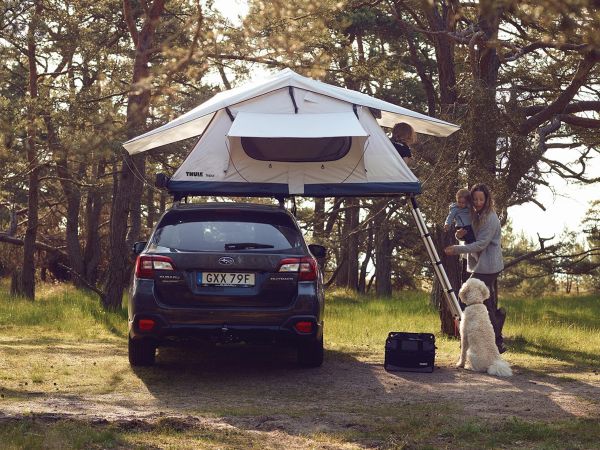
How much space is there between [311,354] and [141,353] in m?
1.61

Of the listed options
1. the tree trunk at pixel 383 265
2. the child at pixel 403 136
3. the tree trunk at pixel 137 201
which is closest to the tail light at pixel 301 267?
the child at pixel 403 136

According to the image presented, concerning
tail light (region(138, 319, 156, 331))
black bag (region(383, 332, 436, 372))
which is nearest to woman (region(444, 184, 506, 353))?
black bag (region(383, 332, 436, 372))

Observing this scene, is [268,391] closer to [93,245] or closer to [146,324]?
[146,324]

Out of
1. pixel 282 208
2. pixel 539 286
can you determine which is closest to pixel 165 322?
pixel 282 208

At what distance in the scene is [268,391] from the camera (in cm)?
873

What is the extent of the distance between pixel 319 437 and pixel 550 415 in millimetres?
1937

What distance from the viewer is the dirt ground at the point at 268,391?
7273 millimetres

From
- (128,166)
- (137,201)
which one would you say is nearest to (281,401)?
(128,166)

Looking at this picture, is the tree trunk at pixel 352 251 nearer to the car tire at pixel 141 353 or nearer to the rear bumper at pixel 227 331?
the car tire at pixel 141 353

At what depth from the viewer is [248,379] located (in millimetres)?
9539

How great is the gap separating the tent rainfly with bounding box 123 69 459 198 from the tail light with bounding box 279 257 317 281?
7.17 ft

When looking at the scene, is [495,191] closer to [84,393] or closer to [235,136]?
→ [235,136]

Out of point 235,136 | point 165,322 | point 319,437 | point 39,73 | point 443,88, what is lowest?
point 319,437

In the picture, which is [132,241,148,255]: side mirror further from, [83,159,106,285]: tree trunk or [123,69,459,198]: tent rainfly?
[83,159,106,285]: tree trunk
